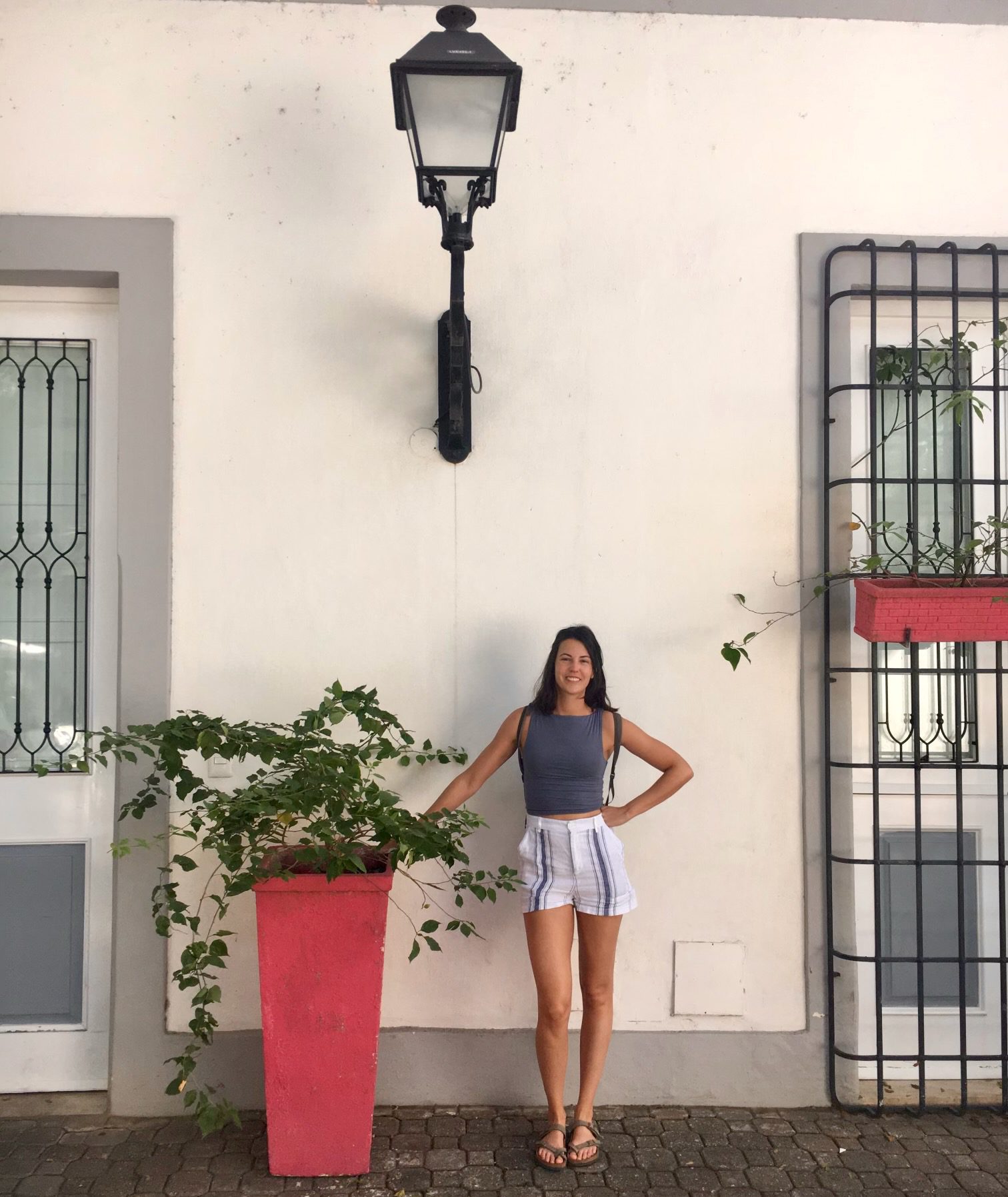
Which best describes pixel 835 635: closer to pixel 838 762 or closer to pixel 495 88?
pixel 838 762

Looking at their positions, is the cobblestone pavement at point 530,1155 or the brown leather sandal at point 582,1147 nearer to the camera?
the cobblestone pavement at point 530,1155

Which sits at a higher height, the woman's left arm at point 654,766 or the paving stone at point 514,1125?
the woman's left arm at point 654,766

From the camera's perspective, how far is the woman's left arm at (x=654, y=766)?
9.83 ft

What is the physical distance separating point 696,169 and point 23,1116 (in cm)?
377

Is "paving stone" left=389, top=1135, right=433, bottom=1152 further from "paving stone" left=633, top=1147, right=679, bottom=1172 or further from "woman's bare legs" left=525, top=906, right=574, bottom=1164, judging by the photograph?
"paving stone" left=633, top=1147, right=679, bottom=1172

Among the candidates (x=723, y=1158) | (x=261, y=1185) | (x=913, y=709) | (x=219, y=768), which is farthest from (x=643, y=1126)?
(x=219, y=768)

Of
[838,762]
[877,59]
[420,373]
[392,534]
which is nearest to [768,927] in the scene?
[838,762]

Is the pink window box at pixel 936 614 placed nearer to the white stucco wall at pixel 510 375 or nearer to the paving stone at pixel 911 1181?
the white stucco wall at pixel 510 375

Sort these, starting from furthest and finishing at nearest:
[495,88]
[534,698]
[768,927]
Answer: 1. [768,927]
2. [534,698]
3. [495,88]

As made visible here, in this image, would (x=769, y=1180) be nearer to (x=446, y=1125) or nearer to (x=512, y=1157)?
(x=512, y=1157)

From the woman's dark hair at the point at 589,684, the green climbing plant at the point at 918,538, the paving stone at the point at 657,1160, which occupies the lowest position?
the paving stone at the point at 657,1160

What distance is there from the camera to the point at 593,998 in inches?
115

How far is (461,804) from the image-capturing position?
317 centimetres

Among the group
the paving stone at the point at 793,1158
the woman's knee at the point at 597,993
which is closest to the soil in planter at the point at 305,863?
the woman's knee at the point at 597,993
